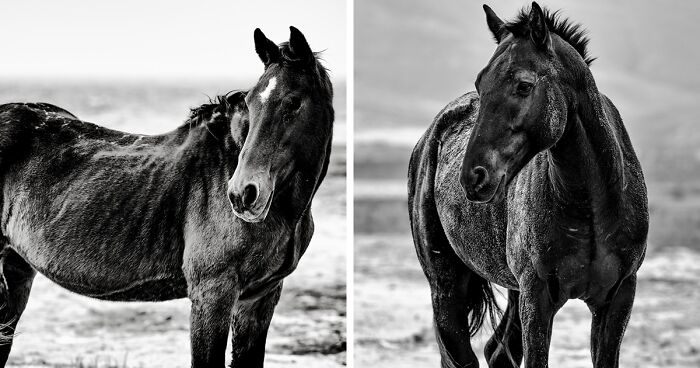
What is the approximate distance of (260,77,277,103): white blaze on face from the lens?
292 cm

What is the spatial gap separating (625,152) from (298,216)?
3.86 ft

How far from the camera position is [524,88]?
8.67ft

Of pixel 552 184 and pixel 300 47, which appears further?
pixel 300 47

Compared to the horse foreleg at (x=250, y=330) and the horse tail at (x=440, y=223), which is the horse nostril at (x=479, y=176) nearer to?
the horse foreleg at (x=250, y=330)

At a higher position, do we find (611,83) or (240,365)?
(611,83)

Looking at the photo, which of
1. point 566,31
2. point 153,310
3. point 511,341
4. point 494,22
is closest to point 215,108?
point 494,22

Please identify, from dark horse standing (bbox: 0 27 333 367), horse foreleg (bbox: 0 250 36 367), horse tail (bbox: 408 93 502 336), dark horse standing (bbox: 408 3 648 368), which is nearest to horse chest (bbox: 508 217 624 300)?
dark horse standing (bbox: 408 3 648 368)

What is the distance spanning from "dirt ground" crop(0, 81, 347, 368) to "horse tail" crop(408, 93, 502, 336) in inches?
60.5

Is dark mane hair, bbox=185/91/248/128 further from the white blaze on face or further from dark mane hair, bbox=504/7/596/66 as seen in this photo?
dark mane hair, bbox=504/7/596/66

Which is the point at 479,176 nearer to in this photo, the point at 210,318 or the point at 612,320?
the point at 612,320

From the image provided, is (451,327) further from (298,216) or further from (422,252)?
(298,216)

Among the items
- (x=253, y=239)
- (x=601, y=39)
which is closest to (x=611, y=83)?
(x=601, y=39)

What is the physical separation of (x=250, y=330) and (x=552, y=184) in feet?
3.94

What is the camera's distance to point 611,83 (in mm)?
10008
